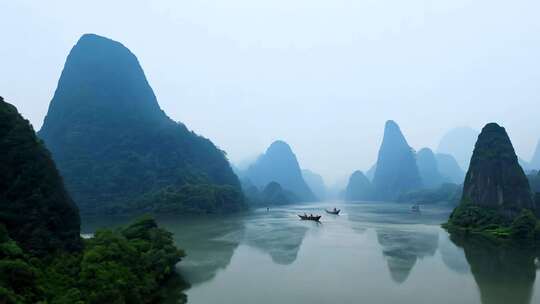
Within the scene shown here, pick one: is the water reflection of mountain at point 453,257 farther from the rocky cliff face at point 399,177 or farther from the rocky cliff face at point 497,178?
the rocky cliff face at point 399,177

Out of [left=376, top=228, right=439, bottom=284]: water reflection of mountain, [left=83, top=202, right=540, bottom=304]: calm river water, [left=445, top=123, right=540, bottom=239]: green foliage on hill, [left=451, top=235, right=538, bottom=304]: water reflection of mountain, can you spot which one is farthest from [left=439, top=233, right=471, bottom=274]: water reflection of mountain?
[left=445, top=123, right=540, bottom=239]: green foliage on hill

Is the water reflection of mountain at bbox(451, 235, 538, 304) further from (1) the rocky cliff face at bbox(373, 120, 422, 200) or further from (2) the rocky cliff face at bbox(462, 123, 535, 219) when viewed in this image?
(1) the rocky cliff face at bbox(373, 120, 422, 200)

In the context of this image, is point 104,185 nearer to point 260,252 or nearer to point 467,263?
point 260,252

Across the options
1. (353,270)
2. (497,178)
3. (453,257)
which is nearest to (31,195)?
(353,270)

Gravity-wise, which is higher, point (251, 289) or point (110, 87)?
point (110, 87)

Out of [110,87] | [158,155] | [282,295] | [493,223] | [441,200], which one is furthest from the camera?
[441,200]

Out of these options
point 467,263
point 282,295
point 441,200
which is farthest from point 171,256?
point 441,200

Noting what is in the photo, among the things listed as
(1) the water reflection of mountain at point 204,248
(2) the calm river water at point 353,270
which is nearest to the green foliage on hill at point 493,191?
(2) the calm river water at point 353,270
